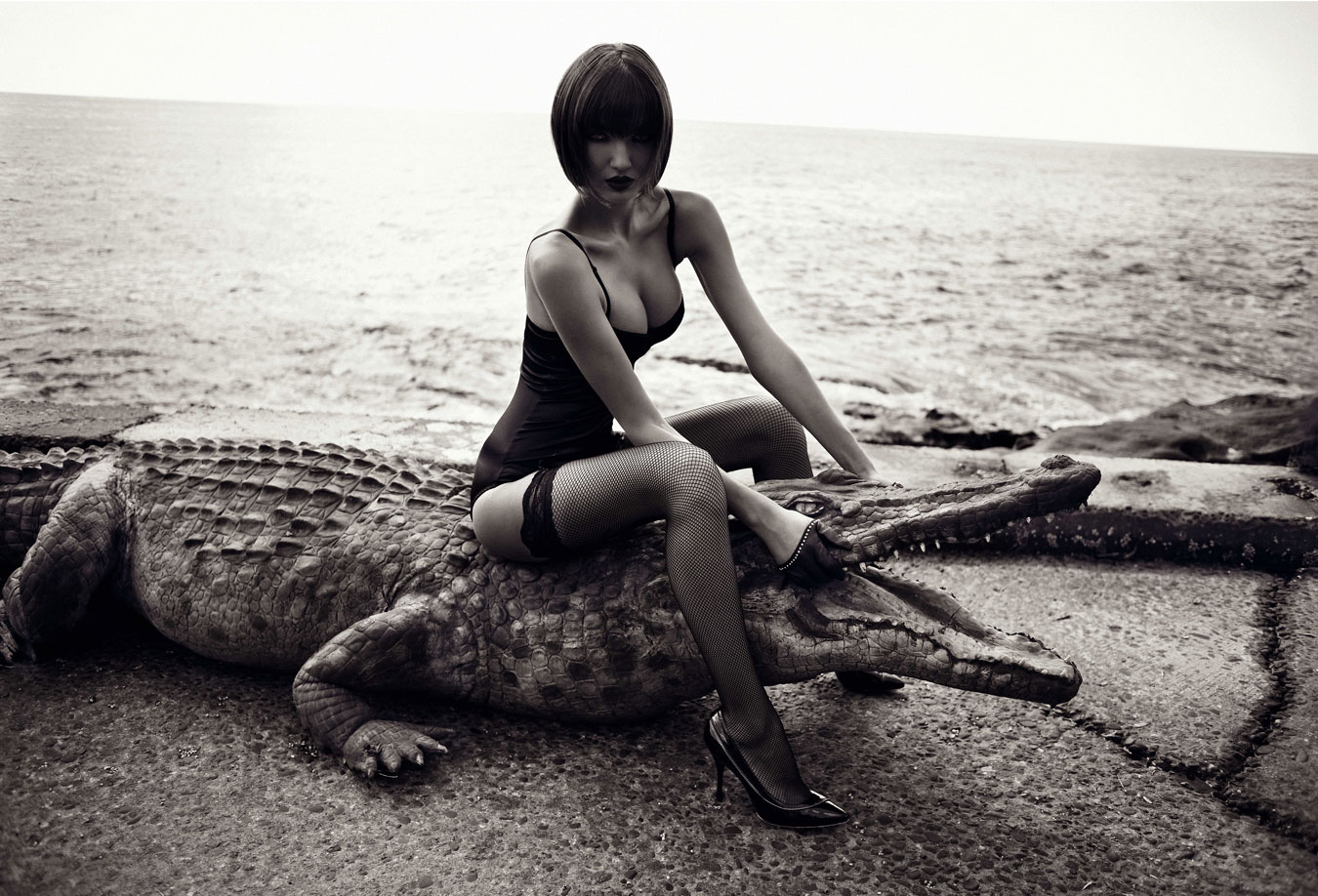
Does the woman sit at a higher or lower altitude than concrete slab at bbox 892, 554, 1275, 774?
higher

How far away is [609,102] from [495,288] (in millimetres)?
9992

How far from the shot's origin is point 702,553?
7.27ft

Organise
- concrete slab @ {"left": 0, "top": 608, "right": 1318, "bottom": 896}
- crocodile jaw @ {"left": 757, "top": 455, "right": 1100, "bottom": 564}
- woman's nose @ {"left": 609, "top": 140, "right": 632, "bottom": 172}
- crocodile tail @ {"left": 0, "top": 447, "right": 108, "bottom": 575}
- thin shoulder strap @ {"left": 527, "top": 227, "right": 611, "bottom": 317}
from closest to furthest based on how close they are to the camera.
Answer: concrete slab @ {"left": 0, "top": 608, "right": 1318, "bottom": 896}, crocodile jaw @ {"left": 757, "top": 455, "right": 1100, "bottom": 564}, woman's nose @ {"left": 609, "top": 140, "right": 632, "bottom": 172}, thin shoulder strap @ {"left": 527, "top": 227, "right": 611, "bottom": 317}, crocodile tail @ {"left": 0, "top": 447, "right": 108, "bottom": 575}

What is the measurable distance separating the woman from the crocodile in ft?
0.41

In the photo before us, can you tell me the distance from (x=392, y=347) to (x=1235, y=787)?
7.45 m

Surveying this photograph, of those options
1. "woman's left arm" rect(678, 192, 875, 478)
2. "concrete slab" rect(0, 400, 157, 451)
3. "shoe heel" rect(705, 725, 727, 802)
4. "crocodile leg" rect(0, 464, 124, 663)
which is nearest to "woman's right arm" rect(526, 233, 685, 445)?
"woman's left arm" rect(678, 192, 875, 478)

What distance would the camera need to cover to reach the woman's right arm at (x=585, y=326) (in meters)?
2.28

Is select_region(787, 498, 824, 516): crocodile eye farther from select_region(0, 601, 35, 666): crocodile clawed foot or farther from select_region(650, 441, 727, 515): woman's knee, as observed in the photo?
select_region(0, 601, 35, 666): crocodile clawed foot

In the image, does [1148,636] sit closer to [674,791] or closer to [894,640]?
[894,640]

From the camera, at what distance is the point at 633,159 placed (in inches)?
89.4

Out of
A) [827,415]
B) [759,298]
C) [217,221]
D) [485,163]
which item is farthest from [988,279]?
[485,163]

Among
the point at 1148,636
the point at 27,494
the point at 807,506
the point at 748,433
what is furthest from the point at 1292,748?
the point at 27,494

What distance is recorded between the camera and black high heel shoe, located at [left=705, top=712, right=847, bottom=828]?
7.10 feet

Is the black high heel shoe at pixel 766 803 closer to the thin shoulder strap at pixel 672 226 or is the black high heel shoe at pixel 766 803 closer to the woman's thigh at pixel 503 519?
the woman's thigh at pixel 503 519
